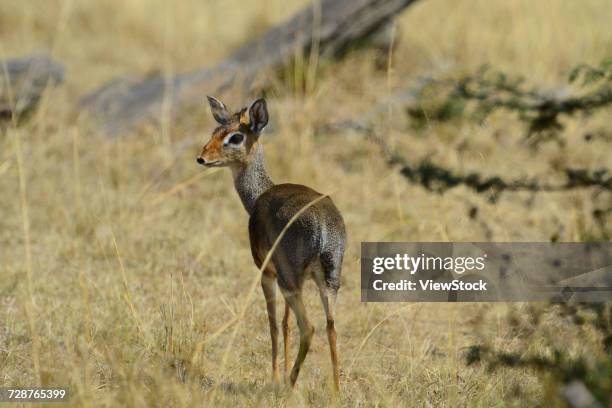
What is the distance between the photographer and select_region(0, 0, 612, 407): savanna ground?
440 cm

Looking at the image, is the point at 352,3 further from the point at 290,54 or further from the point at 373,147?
the point at 373,147

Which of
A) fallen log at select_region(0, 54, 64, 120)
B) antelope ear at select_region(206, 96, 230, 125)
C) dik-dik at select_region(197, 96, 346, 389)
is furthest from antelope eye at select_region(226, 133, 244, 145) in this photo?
fallen log at select_region(0, 54, 64, 120)

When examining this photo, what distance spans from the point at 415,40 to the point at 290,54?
278 cm

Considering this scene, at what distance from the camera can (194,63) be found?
1094cm

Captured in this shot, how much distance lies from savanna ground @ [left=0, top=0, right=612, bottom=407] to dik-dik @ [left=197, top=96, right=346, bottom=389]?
0.66 feet

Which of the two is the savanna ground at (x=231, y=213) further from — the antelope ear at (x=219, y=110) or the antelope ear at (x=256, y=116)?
the antelope ear at (x=256, y=116)

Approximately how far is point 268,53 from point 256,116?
458 centimetres

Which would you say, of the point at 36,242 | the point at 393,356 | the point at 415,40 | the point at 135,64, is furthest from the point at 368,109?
the point at 393,356

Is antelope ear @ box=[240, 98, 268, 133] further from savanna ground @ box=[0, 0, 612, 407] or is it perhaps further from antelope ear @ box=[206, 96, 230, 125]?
savanna ground @ box=[0, 0, 612, 407]

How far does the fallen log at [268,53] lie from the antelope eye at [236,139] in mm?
4230

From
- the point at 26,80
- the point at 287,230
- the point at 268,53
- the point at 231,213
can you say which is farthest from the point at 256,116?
the point at 26,80

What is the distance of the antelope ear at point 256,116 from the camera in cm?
437

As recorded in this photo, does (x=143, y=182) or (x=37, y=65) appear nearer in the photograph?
(x=143, y=182)

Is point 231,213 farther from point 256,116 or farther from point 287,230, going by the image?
point 287,230
